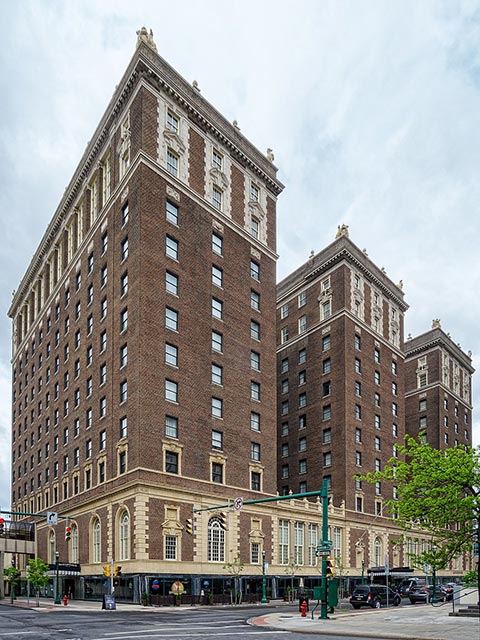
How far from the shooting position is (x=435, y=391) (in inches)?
4225

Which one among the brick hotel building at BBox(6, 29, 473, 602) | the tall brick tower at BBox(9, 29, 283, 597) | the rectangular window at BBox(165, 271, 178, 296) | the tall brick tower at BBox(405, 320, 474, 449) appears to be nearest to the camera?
the tall brick tower at BBox(9, 29, 283, 597)

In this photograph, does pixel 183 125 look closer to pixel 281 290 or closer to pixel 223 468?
pixel 223 468

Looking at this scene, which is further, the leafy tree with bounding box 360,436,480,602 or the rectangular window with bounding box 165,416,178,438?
Answer: the rectangular window with bounding box 165,416,178,438

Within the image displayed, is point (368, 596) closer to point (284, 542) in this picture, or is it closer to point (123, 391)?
point (284, 542)

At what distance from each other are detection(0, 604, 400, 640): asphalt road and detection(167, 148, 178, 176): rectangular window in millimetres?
37202

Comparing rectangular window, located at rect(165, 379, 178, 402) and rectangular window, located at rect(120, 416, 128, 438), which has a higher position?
rectangular window, located at rect(165, 379, 178, 402)

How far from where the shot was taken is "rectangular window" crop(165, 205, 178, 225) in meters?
58.7

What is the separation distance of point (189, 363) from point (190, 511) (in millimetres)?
12290

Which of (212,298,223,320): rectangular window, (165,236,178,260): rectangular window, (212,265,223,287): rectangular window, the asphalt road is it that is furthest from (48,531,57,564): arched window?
(165,236,178,260): rectangular window

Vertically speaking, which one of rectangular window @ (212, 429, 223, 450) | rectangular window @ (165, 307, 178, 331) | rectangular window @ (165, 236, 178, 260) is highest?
rectangular window @ (165, 236, 178, 260)

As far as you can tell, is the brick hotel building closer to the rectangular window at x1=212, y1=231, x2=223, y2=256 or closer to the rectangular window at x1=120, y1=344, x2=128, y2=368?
the rectangular window at x1=212, y1=231, x2=223, y2=256

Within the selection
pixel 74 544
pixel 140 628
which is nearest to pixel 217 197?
pixel 74 544

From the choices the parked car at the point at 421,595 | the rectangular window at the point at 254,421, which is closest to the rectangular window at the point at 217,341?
the rectangular window at the point at 254,421

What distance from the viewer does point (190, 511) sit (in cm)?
5366
